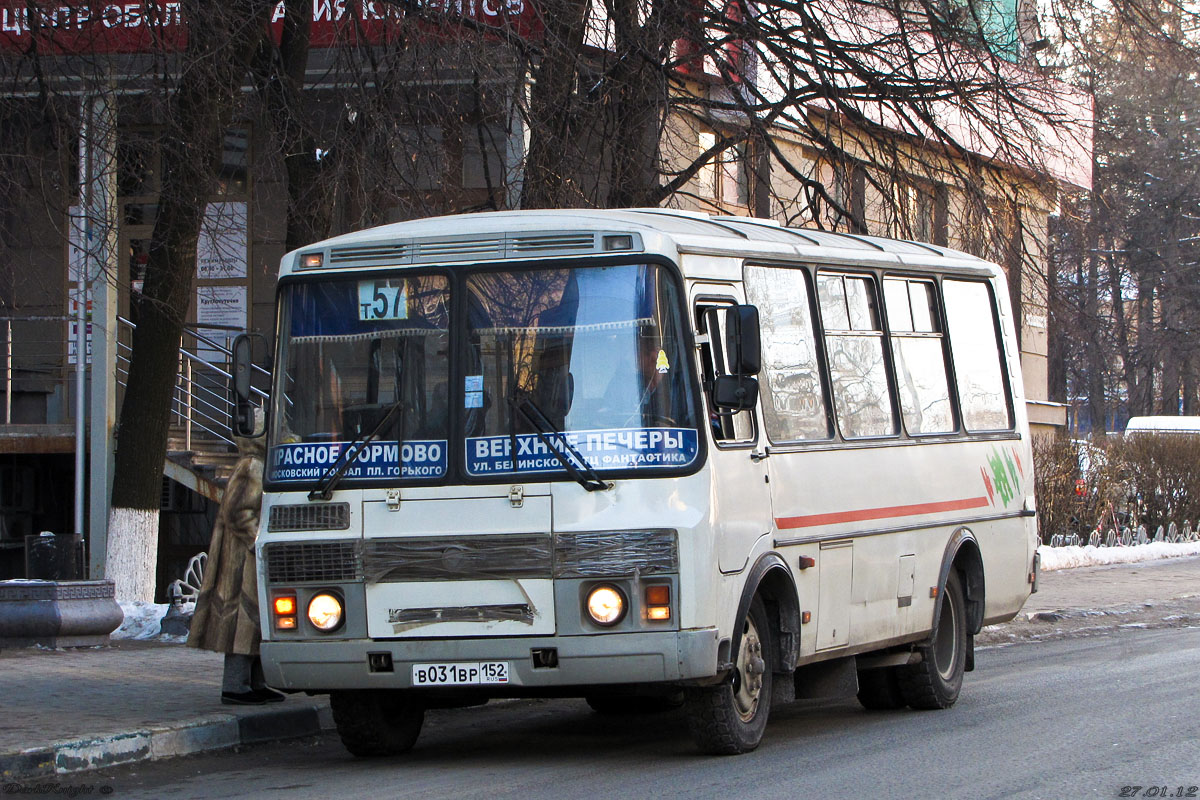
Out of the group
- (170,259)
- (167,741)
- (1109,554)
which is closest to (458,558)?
(167,741)

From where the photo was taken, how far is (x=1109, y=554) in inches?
935

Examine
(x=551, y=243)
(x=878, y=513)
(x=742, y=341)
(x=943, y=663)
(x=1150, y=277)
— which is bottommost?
(x=943, y=663)

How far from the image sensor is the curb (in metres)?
7.95

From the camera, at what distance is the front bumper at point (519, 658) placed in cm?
749

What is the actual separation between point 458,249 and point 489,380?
68 cm

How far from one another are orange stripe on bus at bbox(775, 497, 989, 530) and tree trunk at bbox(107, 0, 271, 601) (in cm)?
600

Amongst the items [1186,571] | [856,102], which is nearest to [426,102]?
[856,102]

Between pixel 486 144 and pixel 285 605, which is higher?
pixel 486 144

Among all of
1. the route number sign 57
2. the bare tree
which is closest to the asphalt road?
the route number sign 57

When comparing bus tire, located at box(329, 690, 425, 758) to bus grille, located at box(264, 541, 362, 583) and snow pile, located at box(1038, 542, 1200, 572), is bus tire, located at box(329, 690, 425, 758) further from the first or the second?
snow pile, located at box(1038, 542, 1200, 572)

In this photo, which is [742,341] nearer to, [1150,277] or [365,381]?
[365,381]

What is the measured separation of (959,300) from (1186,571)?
13.1m

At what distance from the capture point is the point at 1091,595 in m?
18.8

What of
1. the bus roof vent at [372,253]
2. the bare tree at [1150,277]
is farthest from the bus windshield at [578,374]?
the bare tree at [1150,277]
